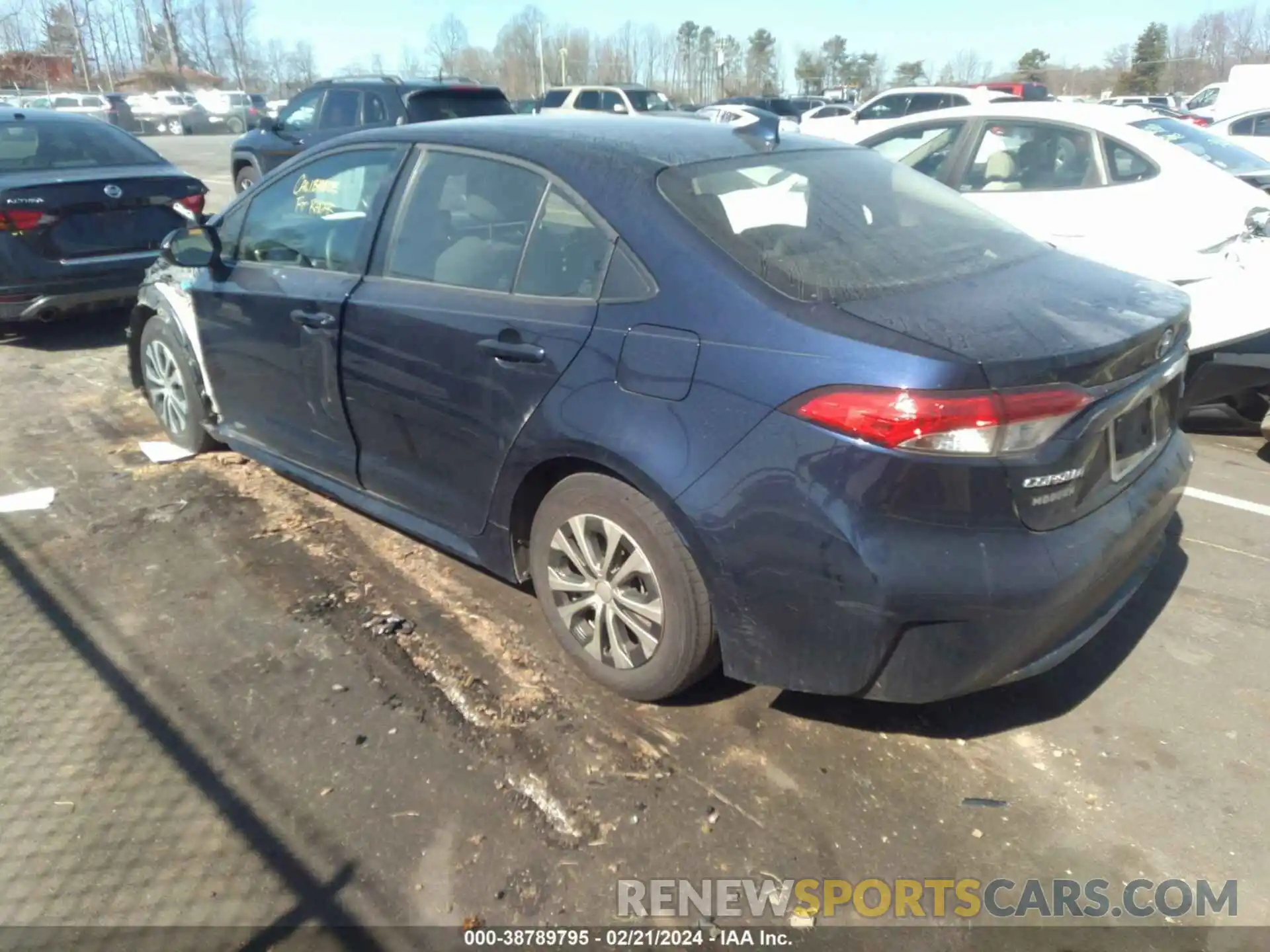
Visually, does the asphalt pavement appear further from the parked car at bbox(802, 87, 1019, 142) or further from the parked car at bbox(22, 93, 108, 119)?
the parked car at bbox(22, 93, 108, 119)

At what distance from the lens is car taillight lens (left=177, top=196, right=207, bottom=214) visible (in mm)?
7293

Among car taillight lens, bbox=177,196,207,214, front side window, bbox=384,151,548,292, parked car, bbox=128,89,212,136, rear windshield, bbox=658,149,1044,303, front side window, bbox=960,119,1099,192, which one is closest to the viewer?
rear windshield, bbox=658,149,1044,303

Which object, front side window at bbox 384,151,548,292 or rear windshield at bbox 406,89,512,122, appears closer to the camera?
front side window at bbox 384,151,548,292

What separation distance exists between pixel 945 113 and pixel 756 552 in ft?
19.2

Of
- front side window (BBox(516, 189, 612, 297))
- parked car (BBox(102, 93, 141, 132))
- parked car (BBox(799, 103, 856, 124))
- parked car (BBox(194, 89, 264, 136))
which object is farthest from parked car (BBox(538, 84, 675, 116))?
parked car (BBox(194, 89, 264, 136))

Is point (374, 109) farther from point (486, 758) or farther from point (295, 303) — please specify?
point (486, 758)

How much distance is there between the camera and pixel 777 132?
3.53m

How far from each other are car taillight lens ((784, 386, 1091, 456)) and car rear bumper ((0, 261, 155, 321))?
235 inches

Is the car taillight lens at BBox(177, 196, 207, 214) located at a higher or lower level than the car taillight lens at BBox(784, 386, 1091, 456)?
lower

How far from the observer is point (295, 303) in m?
3.83

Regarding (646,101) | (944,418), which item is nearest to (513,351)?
(944,418)

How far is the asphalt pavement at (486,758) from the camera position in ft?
8.06

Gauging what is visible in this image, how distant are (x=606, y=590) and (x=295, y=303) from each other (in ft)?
5.97

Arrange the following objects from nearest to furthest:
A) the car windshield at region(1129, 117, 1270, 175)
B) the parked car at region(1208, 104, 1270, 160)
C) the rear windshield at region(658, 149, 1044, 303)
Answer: the rear windshield at region(658, 149, 1044, 303) → the car windshield at region(1129, 117, 1270, 175) → the parked car at region(1208, 104, 1270, 160)
